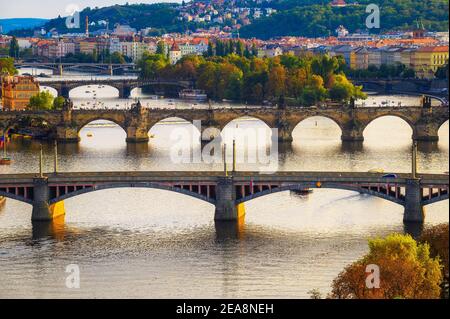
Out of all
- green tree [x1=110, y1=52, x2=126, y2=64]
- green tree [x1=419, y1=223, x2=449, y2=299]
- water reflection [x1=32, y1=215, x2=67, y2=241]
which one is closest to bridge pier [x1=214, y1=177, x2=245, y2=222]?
water reflection [x1=32, y1=215, x2=67, y2=241]

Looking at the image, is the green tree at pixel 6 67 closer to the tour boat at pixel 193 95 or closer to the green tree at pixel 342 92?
the tour boat at pixel 193 95

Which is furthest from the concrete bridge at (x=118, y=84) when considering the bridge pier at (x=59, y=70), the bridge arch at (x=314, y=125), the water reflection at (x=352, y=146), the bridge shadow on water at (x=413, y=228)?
the bridge shadow on water at (x=413, y=228)

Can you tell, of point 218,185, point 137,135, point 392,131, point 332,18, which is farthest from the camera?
point 332,18

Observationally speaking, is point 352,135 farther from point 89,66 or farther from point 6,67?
point 89,66

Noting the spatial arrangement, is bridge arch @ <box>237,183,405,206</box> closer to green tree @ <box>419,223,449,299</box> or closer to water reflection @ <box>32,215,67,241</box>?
water reflection @ <box>32,215,67,241</box>

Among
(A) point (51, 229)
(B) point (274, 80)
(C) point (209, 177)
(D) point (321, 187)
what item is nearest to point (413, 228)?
(D) point (321, 187)

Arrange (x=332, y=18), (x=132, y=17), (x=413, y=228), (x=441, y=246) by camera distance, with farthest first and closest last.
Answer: (x=132, y=17)
(x=332, y=18)
(x=413, y=228)
(x=441, y=246)
